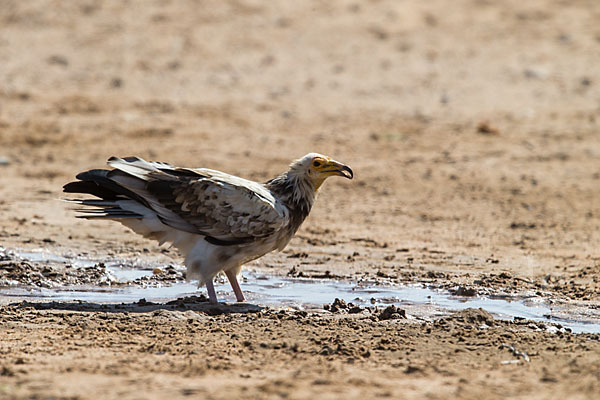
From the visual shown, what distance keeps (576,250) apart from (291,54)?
9455 millimetres

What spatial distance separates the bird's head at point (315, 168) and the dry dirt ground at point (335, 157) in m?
1.18

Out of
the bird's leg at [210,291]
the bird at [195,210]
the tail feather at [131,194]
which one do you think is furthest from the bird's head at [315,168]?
the bird's leg at [210,291]

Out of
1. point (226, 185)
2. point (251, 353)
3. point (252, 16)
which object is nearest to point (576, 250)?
point (226, 185)

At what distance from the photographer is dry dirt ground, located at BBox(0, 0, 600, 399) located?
584 cm

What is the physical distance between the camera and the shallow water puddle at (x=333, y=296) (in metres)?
7.52

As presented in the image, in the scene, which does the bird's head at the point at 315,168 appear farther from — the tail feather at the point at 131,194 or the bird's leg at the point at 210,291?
the bird's leg at the point at 210,291

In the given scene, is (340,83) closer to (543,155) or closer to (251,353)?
(543,155)

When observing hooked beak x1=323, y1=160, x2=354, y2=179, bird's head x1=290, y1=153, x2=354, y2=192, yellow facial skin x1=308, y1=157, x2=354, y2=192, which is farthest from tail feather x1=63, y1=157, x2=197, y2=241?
hooked beak x1=323, y1=160, x2=354, y2=179

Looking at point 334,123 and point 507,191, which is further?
point 334,123

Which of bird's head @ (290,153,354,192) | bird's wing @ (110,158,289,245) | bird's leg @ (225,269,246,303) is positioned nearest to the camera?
bird's wing @ (110,158,289,245)

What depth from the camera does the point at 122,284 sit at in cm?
827

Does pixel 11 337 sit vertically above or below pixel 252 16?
below

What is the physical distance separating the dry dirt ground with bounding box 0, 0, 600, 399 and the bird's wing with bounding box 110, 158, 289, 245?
63 cm

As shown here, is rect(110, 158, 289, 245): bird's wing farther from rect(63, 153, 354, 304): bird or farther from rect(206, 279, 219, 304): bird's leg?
rect(206, 279, 219, 304): bird's leg
